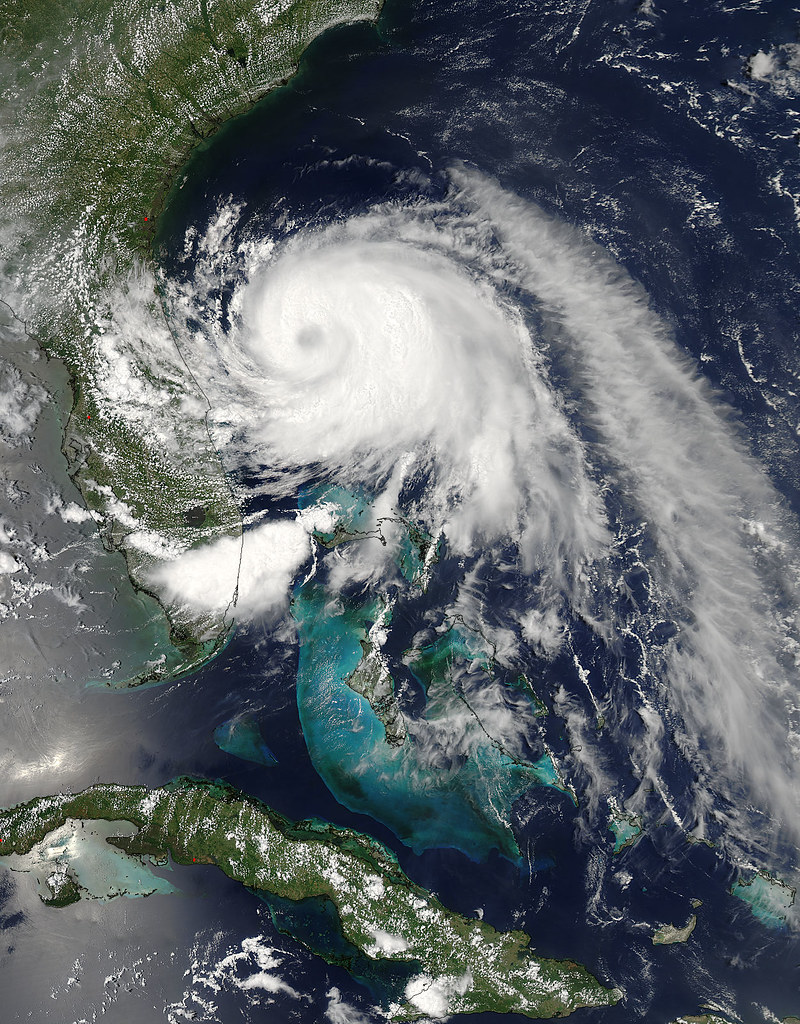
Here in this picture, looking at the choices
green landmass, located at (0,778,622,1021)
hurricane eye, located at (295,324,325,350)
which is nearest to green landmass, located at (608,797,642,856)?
green landmass, located at (0,778,622,1021)

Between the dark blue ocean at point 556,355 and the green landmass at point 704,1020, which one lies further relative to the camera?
the green landmass at point 704,1020

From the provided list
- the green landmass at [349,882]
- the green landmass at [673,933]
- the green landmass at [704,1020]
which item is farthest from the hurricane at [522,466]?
the green landmass at [704,1020]

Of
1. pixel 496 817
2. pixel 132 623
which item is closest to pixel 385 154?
pixel 132 623

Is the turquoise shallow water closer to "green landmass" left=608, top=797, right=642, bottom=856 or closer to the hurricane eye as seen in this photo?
"green landmass" left=608, top=797, right=642, bottom=856

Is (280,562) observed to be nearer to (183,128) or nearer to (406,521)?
(406,521)

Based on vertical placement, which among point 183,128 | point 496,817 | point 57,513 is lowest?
point 57,513

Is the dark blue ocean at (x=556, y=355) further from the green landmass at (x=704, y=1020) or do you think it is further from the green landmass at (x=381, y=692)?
the green landmass at (x=381, y=692)

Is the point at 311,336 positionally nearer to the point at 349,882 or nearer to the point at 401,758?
the point at 401,758
